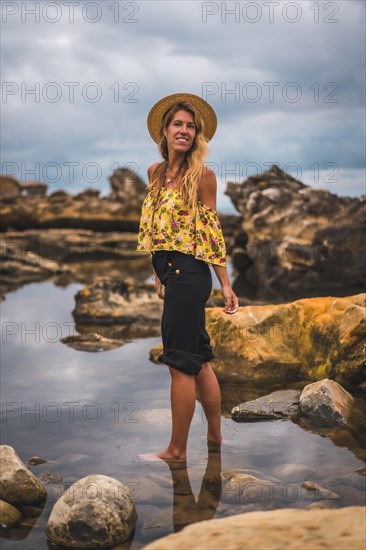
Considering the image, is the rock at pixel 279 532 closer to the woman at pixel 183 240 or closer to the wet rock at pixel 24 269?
the woman at pixel 183 240

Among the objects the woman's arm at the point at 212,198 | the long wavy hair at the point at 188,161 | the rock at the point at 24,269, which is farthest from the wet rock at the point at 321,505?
the rock at the point at 24,269

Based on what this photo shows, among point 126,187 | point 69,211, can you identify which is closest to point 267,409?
point 69,211

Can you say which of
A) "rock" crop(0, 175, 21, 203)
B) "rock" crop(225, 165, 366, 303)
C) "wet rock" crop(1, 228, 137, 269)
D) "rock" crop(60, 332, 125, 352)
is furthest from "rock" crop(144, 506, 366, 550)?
"rock" crop(0, 175, 21, 203)

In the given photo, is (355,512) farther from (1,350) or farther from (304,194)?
(304,194)

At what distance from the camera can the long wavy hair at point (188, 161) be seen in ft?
13.3

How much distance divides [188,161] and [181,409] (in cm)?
153

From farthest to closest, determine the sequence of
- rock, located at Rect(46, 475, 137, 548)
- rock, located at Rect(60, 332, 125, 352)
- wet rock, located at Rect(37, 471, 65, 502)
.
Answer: rock, located at Rect(60, 332, 125, 352) → wet rock, located at Rect(37, 471, 65, 502) → rock, located at Rect(46, 475, 137, 548)

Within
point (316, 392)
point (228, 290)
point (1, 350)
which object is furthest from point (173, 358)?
point (1, 350)

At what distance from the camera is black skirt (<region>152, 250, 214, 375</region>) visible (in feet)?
13.4

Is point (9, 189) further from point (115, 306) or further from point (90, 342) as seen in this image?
point (90, 342)

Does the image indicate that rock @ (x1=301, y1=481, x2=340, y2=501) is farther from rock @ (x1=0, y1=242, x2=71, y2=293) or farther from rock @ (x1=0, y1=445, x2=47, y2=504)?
rock @ (x1=0, y1=242, x2=71, y2=293)

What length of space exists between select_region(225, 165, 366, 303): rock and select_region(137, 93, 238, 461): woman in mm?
9080

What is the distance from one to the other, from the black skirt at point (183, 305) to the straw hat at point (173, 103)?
32.4 inches

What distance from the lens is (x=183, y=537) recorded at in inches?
102
